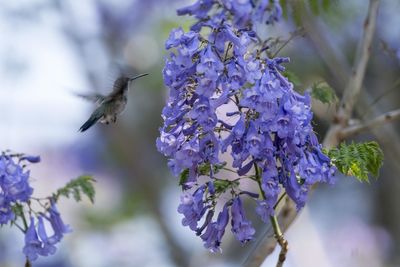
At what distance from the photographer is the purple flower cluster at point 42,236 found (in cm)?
383

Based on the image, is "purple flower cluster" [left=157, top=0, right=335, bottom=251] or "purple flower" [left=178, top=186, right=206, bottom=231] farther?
"purple flower" [left=178, top=186, right=206, bottom=231]

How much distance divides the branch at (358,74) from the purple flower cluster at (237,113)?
1.47m

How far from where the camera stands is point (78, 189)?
4.01 m

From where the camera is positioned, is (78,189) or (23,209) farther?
(78,189)

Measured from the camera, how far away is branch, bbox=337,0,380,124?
452 centimetres

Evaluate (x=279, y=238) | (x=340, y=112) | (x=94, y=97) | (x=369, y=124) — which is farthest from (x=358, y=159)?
(x=94, y=97)

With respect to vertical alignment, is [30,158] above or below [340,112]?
above

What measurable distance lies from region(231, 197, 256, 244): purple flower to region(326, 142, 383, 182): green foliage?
404mm

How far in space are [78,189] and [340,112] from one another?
1424 mm

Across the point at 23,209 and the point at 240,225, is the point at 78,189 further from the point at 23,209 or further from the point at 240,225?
the point at 240,225

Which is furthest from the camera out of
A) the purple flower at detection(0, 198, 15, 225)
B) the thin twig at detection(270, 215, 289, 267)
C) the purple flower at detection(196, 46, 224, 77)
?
the purple flower at detection(0, 198, 15, 225)

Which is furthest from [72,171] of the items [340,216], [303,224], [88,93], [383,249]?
[88,93]

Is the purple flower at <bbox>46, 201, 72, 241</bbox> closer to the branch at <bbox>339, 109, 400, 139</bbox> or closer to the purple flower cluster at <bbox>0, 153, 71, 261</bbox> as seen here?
the purple flower cluster at <bbox>0, 153, 71, 261</bbox>

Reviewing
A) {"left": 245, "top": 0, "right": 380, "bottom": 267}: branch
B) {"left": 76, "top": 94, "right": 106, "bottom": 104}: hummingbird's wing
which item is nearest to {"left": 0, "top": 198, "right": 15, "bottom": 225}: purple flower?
{"left": 76, "top": 94, "right": 106, "bottom": 104}: hummingbird's wing
